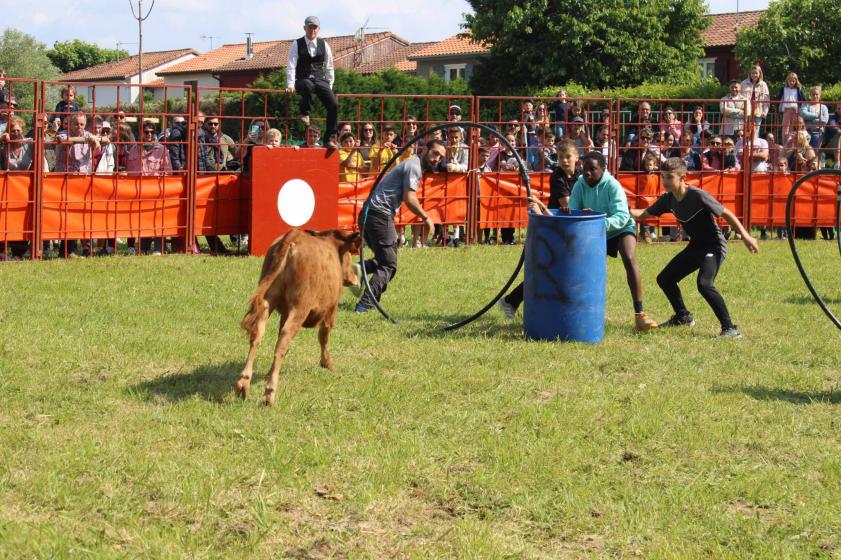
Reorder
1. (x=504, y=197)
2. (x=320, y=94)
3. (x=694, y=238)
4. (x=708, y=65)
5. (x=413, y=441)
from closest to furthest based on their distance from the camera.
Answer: (x=413, y=441), (x=694, y=238), (x=320, y=94), (x=504, y=197), (x=708, y=65)

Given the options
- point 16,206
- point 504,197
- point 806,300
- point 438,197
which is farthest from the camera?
point 504,197

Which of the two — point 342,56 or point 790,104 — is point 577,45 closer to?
point 790,104

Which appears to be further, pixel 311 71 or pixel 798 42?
pixel 798 42

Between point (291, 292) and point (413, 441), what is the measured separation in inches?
62.4

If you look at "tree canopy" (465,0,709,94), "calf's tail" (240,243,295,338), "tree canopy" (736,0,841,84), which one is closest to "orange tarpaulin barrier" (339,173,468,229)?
"calf's tail" (240,243,295,338)

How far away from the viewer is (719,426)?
23.3 ft

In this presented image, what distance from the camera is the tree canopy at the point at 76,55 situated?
449 ft

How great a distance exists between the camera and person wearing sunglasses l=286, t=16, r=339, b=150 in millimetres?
16438

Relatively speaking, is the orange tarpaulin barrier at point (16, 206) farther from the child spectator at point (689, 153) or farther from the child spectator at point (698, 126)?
the child spectator at point (698, 126)

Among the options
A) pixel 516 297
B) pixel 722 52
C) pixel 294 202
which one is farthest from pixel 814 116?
pixel 722 52

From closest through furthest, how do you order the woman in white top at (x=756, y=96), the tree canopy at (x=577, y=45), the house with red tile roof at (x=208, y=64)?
the woman in white top at (x=756, y=96) < the tree canopy at (x=577, y=45) < the house with red tile roof at (x=208, y=64)

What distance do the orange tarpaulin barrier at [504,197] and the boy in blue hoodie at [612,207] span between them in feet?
26.7

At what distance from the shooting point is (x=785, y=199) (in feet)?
68.5

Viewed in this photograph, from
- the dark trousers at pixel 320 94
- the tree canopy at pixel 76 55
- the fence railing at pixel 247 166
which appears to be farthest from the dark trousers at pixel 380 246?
the tree canopy at pixel 76 55
